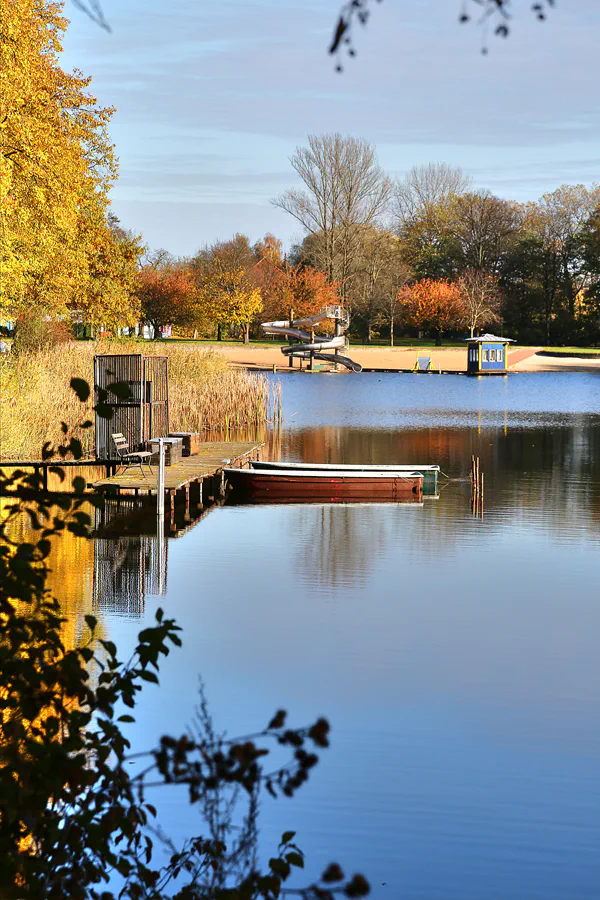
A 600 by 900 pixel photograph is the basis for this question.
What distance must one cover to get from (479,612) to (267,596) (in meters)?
2.70

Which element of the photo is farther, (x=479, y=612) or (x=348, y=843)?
(x=479, y=612)

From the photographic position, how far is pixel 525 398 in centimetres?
5462

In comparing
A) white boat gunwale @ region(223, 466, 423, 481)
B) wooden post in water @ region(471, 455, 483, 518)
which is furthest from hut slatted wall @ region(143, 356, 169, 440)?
wooden post in water @ region(471, 455, 483, 518)

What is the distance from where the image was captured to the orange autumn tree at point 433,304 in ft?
284

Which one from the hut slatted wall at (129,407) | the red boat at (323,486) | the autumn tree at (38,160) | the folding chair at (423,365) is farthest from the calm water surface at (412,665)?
the folding chair at (423,365)

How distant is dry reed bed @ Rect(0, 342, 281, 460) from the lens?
72.4ft

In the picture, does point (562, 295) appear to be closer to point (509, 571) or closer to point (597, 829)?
point (509, 571)

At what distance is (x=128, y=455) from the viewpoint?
21031 mm

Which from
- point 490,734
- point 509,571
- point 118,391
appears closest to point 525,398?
point 509,571

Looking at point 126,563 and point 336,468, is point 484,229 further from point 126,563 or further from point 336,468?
point 126,563

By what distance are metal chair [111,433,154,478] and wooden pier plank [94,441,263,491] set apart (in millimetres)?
176

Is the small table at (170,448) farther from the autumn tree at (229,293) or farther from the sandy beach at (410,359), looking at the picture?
the autumn tree at (229,293)

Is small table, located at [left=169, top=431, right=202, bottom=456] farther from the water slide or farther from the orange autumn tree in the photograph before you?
the orange autumn tree

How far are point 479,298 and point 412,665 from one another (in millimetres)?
75634
